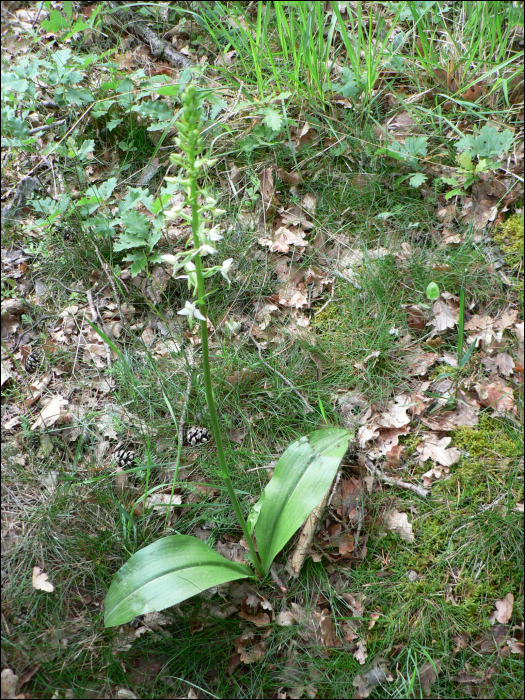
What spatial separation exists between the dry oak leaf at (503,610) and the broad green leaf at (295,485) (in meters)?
0.82

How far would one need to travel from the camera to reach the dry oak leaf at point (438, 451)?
2.33 metres

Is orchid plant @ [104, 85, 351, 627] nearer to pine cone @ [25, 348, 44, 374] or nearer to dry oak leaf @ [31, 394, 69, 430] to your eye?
dry oak leaf @ [31, 394, 69, 430]

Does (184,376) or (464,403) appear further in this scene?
(184,376)

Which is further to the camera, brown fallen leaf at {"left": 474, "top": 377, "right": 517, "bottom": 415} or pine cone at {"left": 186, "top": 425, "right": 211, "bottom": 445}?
pine cone at {"left": 186, "top": 425, "right": 211, "bottom": 445}

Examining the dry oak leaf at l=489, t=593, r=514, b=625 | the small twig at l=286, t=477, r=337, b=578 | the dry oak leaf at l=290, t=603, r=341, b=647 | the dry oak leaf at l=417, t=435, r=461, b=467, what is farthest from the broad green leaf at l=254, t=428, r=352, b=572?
the dry oak leaf at l=489, t=593, r=514, b=625

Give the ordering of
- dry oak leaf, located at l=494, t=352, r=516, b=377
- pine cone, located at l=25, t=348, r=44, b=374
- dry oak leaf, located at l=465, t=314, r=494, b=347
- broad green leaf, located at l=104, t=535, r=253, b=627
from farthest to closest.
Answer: pine cone, located at l=25, t=348, r=44, b=374 → dry oak leaf, located at l=465, t=314, r=494, b=347 → dry oak leaf, located at l=494, t=352, r=516, b=377 → broad green leaf, located at l=104, t=535, r=253, b=627

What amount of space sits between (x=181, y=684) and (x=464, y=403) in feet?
5.68

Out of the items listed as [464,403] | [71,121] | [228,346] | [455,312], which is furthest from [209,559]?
[71,121]

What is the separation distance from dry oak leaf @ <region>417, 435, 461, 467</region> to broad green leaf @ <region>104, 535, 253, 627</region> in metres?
0.97

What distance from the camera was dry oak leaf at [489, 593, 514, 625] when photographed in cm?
199

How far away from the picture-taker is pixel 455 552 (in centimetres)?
213

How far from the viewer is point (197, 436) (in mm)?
2553

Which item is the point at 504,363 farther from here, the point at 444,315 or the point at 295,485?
the point at 295,485

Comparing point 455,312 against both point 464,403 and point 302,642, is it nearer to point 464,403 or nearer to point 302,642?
point 464,403
